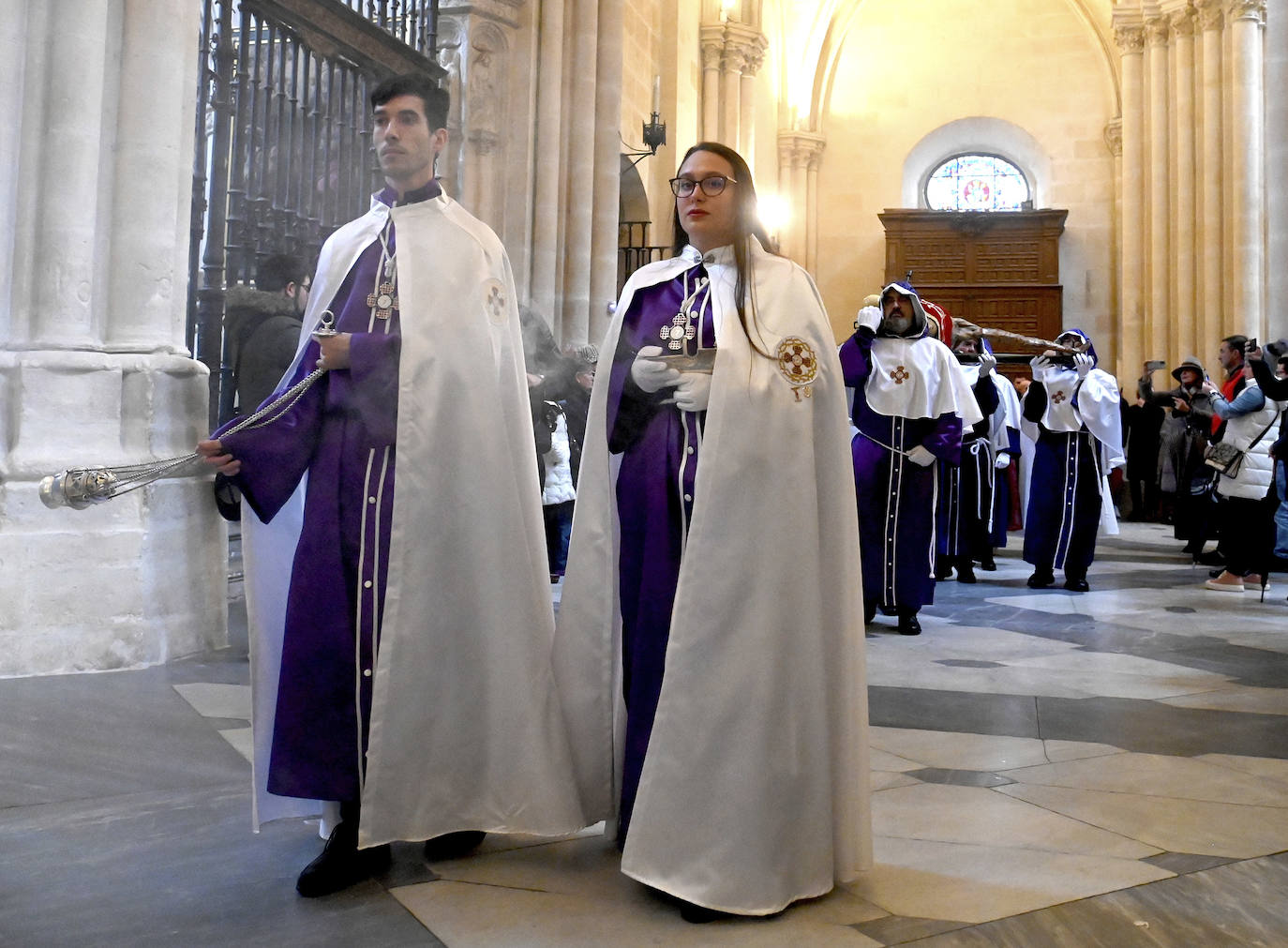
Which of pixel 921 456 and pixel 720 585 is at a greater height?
pixel 921 456

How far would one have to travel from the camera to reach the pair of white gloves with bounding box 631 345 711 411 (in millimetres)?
2717

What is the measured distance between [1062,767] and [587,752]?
5.46 feet

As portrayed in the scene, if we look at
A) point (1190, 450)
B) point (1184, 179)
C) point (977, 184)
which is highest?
point (977, 184)

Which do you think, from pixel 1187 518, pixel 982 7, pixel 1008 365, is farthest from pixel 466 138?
pixel 982 7

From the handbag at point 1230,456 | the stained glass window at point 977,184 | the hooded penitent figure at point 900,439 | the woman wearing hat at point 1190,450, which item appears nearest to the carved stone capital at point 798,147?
the stained glass window at point 977,184

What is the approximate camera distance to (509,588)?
9.16ft

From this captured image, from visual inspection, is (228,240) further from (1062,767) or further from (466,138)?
(1062,767)

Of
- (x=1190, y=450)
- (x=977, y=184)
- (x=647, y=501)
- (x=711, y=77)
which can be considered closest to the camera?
(x=647, y=501)

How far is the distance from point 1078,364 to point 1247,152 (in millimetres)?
9336

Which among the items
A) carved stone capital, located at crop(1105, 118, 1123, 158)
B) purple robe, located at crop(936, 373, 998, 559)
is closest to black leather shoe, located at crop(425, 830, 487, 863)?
purple robe, located at crop(936, 373, 998, 559)

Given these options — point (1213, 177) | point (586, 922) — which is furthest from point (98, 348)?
point (1213, 177)

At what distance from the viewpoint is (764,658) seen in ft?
8.24

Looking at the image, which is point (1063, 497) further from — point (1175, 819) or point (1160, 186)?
point (1160, 186)

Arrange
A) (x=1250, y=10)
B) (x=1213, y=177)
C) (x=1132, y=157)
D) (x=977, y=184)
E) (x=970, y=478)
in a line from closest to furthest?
(x=970, y=478) → (x=1250, y=10) → (x=1213, y=177) → (x=1132, y=157) → (x=977, y=184)
